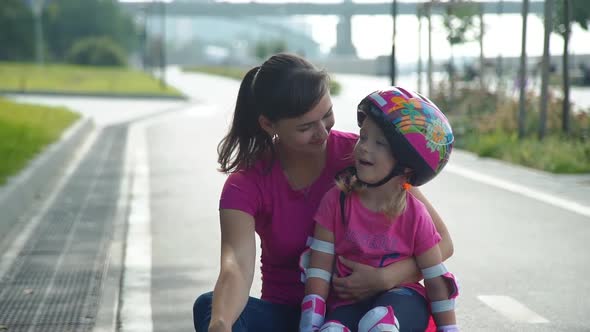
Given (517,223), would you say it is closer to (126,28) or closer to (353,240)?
(353,240)

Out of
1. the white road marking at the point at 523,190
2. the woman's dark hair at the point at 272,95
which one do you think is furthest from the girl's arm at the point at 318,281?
the white road marking at the point at 523,190

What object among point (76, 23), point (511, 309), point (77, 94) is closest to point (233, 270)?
point (511, 309)

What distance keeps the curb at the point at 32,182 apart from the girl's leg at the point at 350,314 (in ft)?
15.8

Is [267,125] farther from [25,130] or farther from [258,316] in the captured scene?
[25,130]

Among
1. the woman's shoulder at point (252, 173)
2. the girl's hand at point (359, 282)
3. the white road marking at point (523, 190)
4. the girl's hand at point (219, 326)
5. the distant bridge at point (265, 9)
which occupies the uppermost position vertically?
the distant bridge at point (265, 9)

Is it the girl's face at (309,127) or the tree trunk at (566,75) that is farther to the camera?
the tree trunk at (566,75)

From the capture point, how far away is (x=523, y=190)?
10883 mm

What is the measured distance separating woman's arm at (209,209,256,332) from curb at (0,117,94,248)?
462 centimetres

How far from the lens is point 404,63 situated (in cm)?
11562

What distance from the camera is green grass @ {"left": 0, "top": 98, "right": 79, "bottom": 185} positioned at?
39.5 feet

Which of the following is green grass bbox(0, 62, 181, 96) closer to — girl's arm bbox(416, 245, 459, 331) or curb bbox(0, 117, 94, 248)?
curb bbox(0, 117, 94, 248)

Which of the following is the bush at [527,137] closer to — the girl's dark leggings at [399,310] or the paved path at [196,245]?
the paved path at [196,245]

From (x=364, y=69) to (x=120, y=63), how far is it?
18.1m

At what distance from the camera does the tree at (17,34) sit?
84.4 meters
